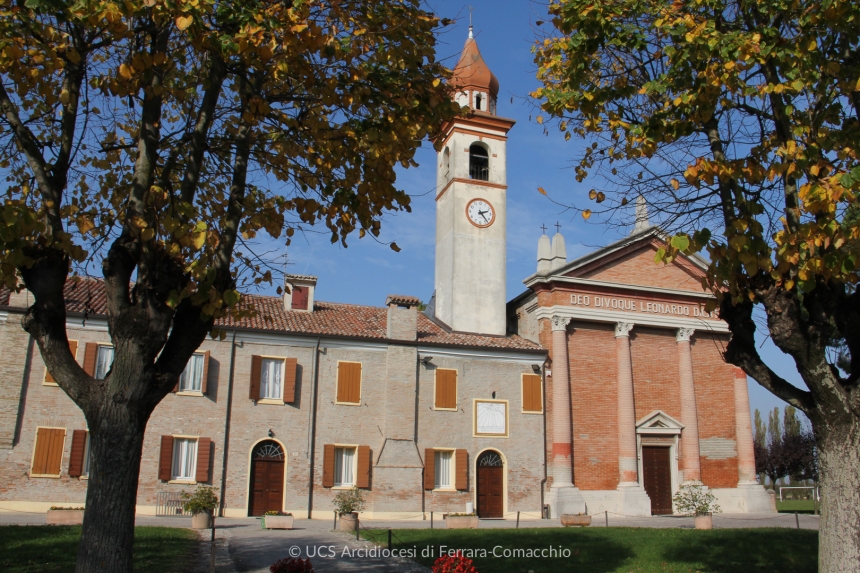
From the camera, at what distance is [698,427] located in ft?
95.0

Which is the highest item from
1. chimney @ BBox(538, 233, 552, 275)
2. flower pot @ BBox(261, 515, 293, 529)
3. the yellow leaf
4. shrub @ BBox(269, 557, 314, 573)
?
chimney @ BBox(538, 233, 552, 275)

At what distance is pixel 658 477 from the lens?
92.5 feet

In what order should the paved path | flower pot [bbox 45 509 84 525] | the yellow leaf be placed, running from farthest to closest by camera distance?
flower pot [bbox 45 509 84 525], the paved path, the yellow leaf

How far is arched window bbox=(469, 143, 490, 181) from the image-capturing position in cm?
3070

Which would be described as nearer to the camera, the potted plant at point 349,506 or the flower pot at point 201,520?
the flower pot at point 201,520

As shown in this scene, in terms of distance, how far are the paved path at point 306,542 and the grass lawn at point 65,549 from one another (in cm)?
48

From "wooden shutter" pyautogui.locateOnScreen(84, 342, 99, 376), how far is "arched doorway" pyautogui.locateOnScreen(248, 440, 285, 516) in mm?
5602

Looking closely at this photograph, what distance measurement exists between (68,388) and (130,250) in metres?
1.27

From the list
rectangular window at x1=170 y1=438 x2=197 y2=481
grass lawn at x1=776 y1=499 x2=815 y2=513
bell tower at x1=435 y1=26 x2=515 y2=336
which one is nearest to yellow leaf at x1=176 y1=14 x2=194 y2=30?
rectangular window at x1=170 y1=438 x2=197 y2=481

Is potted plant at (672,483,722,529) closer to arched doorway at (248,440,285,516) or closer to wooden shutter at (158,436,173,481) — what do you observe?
arched doorway at (248,440,285,516)

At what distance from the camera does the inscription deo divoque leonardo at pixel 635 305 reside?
28.7 metres

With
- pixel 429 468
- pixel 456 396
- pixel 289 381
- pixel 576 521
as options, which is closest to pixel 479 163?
pixel 456 396

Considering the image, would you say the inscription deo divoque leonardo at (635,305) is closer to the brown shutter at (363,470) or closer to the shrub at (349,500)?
the brown shutter at (363,470)

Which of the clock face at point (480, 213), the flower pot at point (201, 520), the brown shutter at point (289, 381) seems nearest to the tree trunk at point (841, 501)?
the flower pot at point (201, 520)
